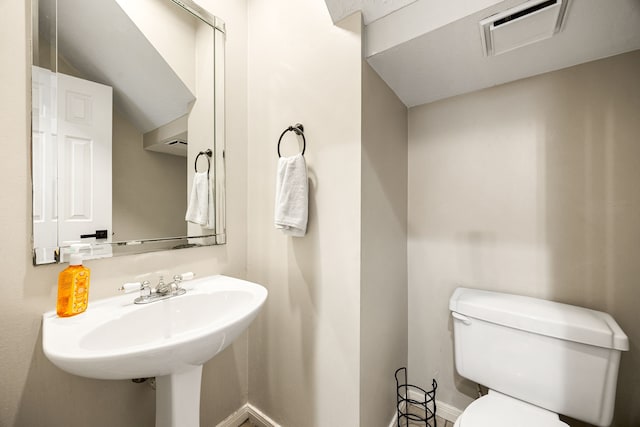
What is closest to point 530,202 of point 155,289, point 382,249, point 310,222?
point 382,249

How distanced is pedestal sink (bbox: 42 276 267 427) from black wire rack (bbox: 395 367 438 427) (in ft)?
3.45

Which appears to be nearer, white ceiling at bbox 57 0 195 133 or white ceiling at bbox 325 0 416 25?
white ceiling at bbox 57 0 195 133

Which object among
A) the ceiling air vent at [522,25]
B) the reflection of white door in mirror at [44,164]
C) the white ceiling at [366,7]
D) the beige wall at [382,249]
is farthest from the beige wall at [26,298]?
the ceiling air vent at [522,25]

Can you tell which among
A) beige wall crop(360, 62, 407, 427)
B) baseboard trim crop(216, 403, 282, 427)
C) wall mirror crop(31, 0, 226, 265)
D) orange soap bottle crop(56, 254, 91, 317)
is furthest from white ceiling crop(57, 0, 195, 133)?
baseboard trim crop(216, 403, 282, 427)

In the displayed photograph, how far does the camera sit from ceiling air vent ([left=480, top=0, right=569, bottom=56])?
842mm

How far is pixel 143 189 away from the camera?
1032 mm

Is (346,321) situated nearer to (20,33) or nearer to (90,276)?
(90,276)

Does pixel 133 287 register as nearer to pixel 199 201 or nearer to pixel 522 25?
pixel 199 201

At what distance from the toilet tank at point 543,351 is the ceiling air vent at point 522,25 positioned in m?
1.09

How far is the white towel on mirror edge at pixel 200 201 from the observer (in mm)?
1174

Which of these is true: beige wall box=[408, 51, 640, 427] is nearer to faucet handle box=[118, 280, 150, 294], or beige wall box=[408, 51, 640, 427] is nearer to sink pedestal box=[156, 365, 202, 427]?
sink pedestal box=[156, 365, 202, 427]

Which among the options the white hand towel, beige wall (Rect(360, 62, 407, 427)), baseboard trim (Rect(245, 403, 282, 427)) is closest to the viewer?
beige wall (Rect(360, 62, 407, 427))

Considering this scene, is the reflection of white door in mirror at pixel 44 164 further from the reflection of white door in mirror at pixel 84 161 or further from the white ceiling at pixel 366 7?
the white ceiling at pixel 366 7

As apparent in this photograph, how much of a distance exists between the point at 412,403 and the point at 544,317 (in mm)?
832
